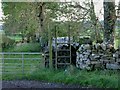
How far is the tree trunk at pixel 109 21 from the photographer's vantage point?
453 cm

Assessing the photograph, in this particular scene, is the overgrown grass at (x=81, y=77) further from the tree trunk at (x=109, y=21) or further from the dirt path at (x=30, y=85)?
the tree trunk at (x=109, y=21)

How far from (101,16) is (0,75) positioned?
1724 millimetres

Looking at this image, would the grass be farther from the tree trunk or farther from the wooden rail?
the tree trunk

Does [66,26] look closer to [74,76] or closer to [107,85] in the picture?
[74,76]

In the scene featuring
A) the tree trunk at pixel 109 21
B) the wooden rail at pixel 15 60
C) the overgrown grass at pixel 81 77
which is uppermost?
the tree trunk at pixel 109 21

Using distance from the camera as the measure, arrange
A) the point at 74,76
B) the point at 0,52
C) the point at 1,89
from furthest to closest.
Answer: the point at 0,52, the point at 74,76, the point at 1,89

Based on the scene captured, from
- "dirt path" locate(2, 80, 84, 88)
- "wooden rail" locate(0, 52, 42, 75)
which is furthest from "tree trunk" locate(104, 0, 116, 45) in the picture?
"dirt path" locate(2, 80, 84, 88)

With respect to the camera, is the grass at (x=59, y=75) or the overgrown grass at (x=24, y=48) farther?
the overgrown grass at (x=24, y=48)

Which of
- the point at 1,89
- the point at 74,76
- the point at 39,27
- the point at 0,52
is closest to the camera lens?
the point at 1,89

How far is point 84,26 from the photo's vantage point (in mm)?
4660

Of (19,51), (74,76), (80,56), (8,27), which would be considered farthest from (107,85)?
(8,27)

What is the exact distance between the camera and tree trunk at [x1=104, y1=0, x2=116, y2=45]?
4534 millimetres

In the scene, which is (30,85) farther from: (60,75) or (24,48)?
(24,48)

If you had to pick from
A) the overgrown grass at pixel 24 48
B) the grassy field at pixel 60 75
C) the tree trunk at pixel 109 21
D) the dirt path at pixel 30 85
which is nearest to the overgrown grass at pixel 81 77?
the grassy field at pixel 60 75
